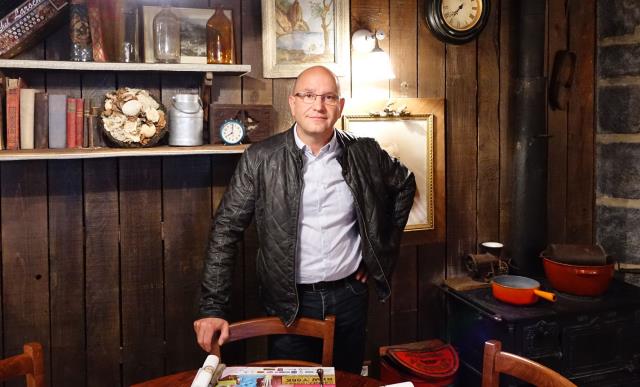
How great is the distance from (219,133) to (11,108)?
30.6 inches

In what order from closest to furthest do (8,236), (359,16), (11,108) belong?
(11,108)
(8,236)
(359,16)

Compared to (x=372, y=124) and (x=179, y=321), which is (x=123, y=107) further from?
(x=372, y=124)

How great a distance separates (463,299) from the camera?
2811mm

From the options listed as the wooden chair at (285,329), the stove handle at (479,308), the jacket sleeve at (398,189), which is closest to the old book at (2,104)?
the wooden chair at (285,329)

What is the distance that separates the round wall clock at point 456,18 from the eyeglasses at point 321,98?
939mm

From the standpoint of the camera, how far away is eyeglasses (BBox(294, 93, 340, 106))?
7.20 feet

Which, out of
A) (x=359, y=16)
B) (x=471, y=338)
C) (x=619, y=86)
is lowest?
(x=471, y=338)

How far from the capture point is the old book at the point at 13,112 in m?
2.11

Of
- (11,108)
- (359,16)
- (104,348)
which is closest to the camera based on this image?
(11,108)

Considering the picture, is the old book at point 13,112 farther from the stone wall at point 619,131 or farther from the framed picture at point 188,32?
the stone wall at point 619,131

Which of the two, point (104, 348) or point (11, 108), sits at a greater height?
point (11, 108)

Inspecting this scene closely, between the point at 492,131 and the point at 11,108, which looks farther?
the point at 492,131

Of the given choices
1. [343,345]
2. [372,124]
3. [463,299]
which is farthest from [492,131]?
[343,345]

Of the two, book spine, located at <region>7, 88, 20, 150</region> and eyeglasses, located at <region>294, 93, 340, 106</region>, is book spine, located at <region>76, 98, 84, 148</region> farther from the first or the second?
eyeglasses, located at <region>294, 93, 340, 106</region>
